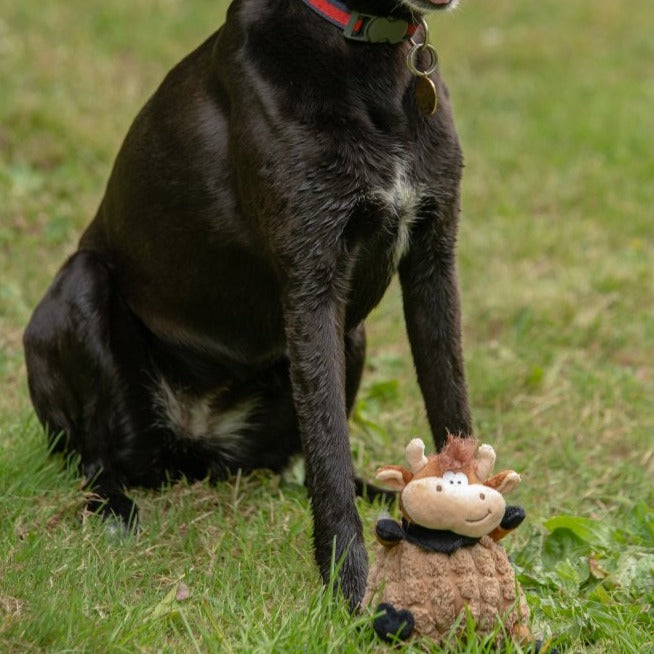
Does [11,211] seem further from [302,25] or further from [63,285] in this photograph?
[302,25]


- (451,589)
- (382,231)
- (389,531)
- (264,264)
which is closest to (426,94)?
(382,231)

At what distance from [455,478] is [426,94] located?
0.97 metres

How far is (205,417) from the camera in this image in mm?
3498

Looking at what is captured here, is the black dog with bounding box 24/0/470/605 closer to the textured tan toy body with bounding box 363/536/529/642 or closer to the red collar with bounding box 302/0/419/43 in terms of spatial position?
the red collar with bounding box 302/0/419/43

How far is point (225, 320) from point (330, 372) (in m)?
0.57

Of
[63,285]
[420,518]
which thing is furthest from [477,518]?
[63,285]

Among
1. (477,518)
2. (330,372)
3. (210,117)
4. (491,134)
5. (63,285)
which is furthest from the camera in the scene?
(491,134)

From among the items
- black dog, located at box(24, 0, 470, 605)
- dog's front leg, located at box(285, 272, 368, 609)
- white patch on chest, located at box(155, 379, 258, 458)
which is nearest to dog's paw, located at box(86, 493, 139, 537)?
black dog, located at box(24, 0, 470, 605)

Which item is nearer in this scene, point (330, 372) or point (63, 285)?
point (330, 372)

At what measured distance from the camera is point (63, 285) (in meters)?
3.41

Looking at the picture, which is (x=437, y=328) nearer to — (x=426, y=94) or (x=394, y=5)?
(x=426, y=94)

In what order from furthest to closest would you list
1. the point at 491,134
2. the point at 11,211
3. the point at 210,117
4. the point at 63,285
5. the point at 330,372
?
the point at 491,134, the point at 11,211, the point at 63,285, the point at 210,117, the point at 330,372

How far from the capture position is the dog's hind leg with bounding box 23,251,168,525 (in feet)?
11.0

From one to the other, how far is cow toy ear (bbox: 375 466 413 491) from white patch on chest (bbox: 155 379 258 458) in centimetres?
105
